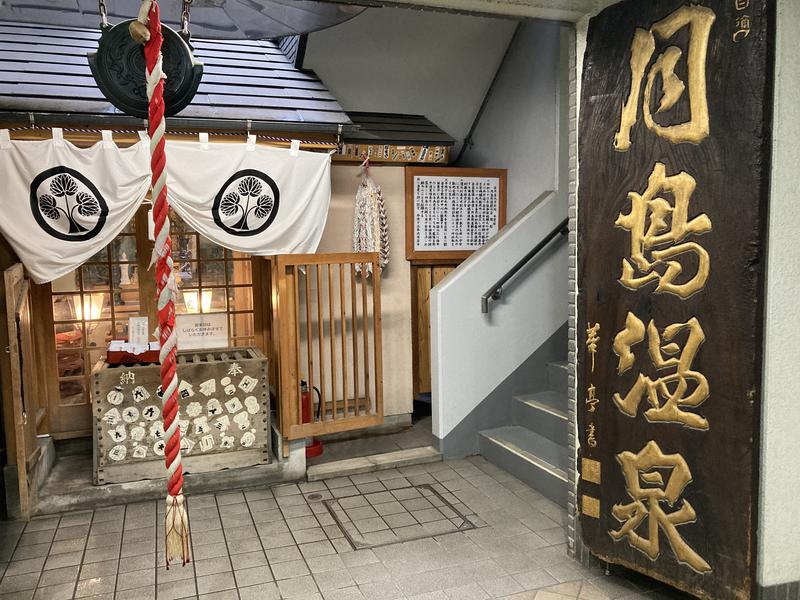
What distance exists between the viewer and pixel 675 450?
3.56 meters

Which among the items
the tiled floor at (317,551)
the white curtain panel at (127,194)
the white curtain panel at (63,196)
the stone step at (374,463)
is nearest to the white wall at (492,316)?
the stone step at (374,463)

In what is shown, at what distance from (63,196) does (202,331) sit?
202 centimetres

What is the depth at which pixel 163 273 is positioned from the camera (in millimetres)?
2369

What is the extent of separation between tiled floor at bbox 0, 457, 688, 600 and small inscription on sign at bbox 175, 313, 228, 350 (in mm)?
1649

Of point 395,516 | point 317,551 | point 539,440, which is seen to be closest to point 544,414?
point 539,440

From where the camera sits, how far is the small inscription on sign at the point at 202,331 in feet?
21.9

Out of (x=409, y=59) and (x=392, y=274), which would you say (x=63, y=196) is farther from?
(x=409, y=59)

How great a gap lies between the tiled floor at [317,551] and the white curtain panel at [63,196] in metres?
2.25

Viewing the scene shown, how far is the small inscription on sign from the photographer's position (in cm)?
668

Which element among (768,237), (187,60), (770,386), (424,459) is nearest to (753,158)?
(768,237)

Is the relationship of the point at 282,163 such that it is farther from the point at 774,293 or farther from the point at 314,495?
the point at 774,293

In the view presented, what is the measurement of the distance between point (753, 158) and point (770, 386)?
1158mm

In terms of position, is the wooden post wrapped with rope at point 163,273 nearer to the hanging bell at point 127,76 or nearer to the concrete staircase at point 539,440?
the hanging bell at point 127,76

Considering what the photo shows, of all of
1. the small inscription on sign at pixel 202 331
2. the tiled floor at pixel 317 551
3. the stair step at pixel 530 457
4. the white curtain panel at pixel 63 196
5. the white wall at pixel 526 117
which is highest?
the white wall at pixel 526 117
